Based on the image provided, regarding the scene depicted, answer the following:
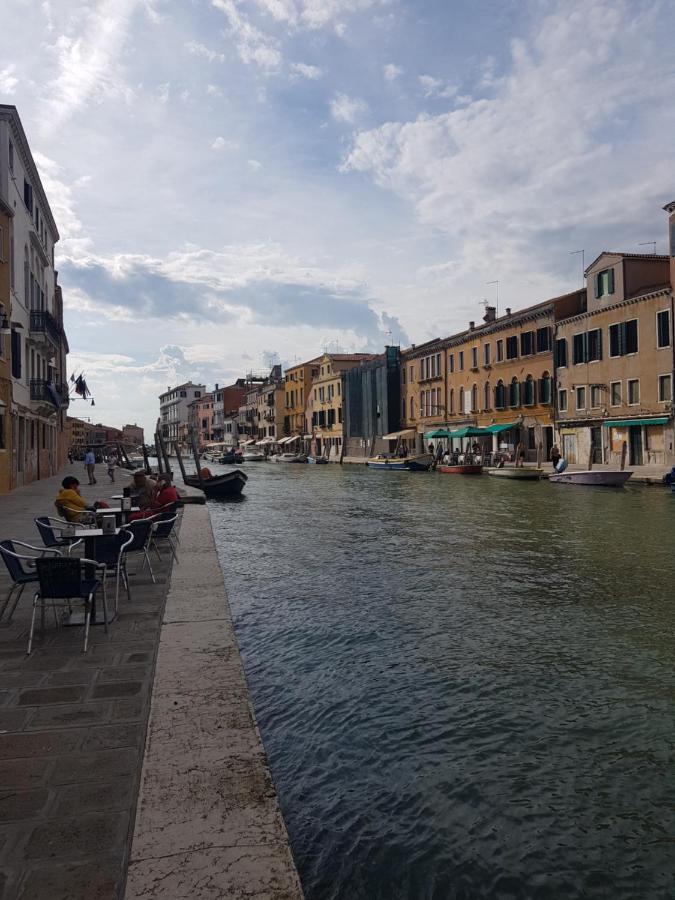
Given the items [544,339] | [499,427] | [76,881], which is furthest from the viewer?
[499,427]

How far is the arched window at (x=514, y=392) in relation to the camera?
46263 mm

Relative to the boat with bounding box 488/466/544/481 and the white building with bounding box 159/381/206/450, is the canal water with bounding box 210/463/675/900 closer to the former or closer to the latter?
the boat with bounding box 488/466/544/481

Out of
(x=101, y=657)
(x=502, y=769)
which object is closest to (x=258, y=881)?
(x=502, y=769)

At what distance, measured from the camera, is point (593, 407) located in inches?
1526

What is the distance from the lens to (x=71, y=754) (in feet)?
12.6

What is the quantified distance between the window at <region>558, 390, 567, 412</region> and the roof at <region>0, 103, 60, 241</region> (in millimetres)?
28841

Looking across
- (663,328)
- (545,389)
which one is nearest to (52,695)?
(663,328)

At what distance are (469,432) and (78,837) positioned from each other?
4755 centimetres

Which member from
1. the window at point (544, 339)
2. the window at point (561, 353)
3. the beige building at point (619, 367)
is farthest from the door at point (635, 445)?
the window at point (544, 339)

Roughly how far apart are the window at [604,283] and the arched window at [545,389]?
581 cm

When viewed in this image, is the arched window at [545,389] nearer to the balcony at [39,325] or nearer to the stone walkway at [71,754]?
the balcony at [39,325]

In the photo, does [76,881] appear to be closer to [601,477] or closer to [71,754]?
[71,754]

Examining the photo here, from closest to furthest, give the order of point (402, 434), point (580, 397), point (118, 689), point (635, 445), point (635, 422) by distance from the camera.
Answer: point (118, 689), point (635, 422), point (635, 445), point (580, 397), point (402, 434)

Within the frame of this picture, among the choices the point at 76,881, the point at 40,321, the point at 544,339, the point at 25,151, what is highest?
the point at 25,151
